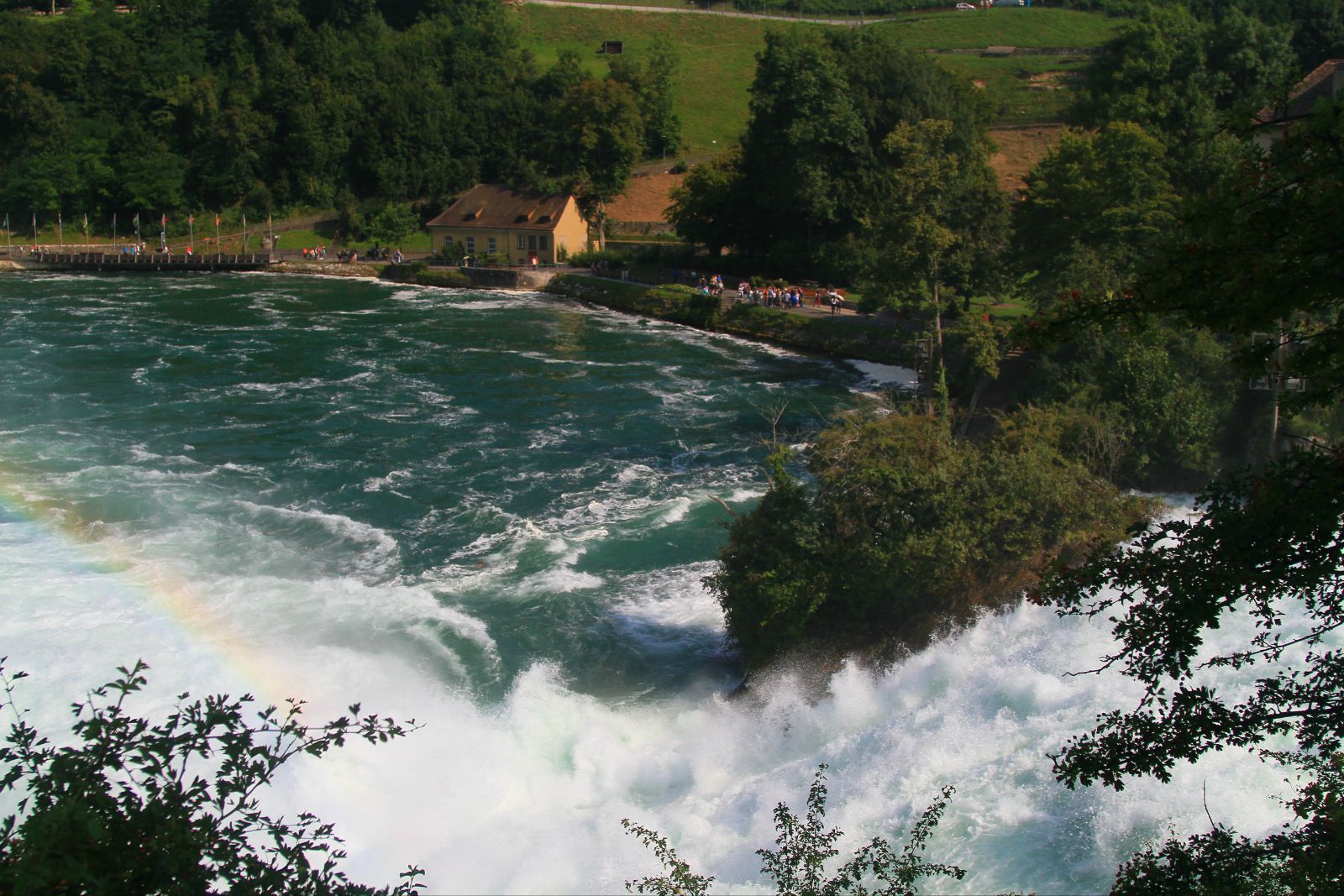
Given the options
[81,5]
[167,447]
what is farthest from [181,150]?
[167,447]

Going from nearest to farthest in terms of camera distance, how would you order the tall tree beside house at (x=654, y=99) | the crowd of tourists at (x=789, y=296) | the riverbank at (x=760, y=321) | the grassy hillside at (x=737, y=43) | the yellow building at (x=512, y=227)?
the riverbank at (x=760, y=321), the crowd of tourists at (x=789, y=296), the yellow building at (x=512, y=227), the tall tree beside house at (x=654, y=99), the grassy hillside at (x=737, y=43)

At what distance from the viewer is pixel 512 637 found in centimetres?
2227

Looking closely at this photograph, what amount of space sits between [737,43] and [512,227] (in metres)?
55.0

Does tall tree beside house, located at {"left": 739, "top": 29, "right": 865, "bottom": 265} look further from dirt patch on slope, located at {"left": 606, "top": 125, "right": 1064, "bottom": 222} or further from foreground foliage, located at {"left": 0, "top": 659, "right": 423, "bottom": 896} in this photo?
foreground foliage, located at {"left": 0, "top": 659, "right": 423, "bottom": 896}

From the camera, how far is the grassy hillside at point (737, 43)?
319ft

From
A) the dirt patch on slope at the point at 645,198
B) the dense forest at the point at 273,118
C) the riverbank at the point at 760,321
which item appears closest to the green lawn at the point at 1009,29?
the dense forest at the point at 273,118

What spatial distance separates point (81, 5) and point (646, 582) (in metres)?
108

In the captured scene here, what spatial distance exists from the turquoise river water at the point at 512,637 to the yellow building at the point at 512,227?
3056 centimetres

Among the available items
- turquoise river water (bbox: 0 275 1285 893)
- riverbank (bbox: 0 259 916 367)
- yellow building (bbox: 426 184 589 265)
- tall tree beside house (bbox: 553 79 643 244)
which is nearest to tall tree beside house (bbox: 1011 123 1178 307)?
riverbank (bbox: 0 259 916 367)

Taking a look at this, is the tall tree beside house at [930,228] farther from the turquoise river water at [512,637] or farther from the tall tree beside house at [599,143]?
the tall tree beside house at [599,143]

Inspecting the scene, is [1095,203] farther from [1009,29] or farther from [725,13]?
[725,13]

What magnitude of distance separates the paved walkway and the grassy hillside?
136 cm

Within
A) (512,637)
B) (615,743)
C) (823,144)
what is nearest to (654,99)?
(823,144)

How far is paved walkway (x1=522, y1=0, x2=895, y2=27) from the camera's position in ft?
407
